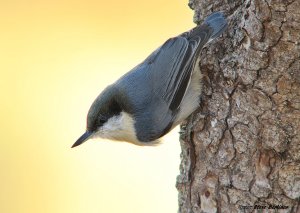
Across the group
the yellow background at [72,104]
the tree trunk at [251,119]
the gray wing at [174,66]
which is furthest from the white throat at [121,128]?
the yellow background at [72,104]

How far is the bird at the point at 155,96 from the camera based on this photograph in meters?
3.01

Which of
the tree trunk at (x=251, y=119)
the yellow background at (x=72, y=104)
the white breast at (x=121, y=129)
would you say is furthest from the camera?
the yellow background at (x=72, y=104)

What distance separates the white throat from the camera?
3.19 metres

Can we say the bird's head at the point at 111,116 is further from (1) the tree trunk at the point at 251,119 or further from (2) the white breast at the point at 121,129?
(1) the tree trunk at the point at 251,119

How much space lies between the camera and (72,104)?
5105 mm

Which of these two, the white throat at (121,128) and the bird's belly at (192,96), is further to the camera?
the white throat at (121,128)

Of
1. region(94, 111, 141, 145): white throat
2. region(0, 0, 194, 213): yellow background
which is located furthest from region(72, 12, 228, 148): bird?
region(0, 0, 194, 213): yellow background

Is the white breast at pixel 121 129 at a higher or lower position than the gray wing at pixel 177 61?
lower

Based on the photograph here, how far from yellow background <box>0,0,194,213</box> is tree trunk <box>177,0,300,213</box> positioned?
69.9 inches

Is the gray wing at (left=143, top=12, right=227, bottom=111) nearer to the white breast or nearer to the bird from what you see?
the bird

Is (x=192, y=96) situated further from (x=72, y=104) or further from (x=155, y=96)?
(x=72, y=104)

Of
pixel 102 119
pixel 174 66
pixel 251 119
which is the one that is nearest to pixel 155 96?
pixel 174 66

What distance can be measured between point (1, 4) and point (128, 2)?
1.03m

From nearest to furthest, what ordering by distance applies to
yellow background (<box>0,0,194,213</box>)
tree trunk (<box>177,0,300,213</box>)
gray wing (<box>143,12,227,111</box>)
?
tree trunk (<box>177,0,300,213</box>)
gray wing (<box>143,12,227,111</box>)
yellow background (<box>0,0,194,213</box>)
